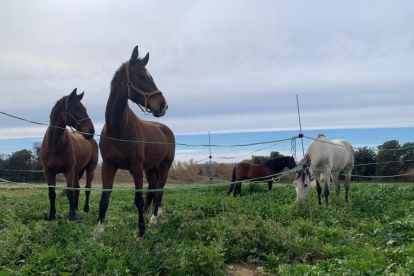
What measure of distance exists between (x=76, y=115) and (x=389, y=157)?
20100mm

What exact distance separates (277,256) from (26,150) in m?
22.0

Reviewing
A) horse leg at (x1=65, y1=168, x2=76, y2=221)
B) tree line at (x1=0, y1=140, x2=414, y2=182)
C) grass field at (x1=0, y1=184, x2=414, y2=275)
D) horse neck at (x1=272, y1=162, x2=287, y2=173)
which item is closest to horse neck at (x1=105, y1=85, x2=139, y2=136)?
grass field at (x1=0, y1=184, x2=414, y2=275)

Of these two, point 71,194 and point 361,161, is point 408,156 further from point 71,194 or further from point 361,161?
point 71,194

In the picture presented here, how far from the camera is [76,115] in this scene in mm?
6594

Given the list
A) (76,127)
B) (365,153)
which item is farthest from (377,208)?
(365,153)

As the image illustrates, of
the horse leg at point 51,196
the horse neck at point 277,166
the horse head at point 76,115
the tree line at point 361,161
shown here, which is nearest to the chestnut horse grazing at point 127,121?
the horse head at point 76,115

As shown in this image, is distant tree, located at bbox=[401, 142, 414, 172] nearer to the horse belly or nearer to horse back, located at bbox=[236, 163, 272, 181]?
horse back, located at bbox=[236, 163, 272, 181]

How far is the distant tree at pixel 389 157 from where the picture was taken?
20.2 meters

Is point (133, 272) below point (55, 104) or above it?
below

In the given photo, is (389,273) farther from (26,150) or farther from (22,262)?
(26,150)

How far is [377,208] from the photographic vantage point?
682 centimetres

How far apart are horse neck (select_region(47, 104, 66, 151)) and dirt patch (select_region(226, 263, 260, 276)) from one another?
178 inches

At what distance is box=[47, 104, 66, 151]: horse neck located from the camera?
6.59 meters

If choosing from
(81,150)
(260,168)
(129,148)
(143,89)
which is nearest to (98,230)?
(129,148)
